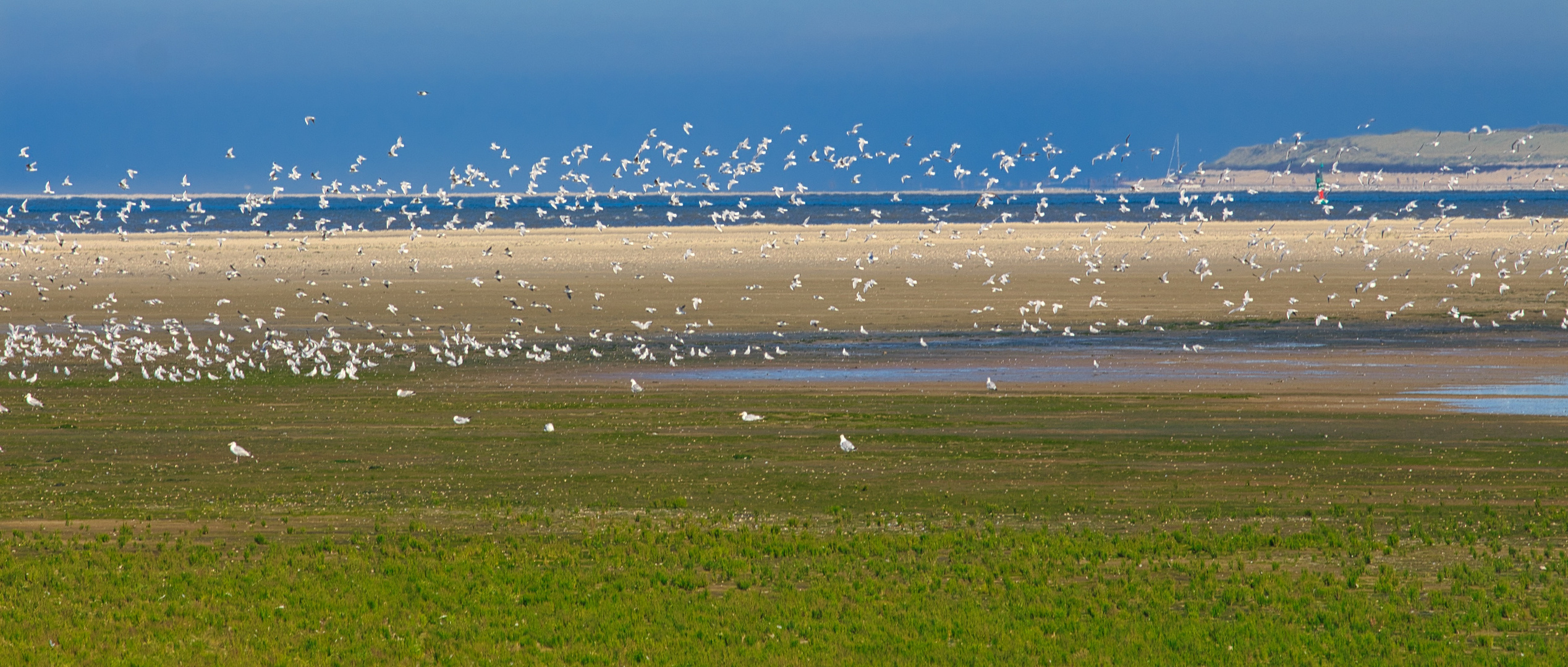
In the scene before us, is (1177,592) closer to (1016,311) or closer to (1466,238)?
(1016,311)

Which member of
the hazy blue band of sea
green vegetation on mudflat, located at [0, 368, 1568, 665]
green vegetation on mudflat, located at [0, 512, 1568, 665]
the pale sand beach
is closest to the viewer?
green vegetation on mudflat, located at [0, 512, 1568, 665]

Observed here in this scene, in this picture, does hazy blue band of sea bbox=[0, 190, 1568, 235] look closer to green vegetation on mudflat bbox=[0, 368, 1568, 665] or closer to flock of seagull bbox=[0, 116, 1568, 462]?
flock of seagull bbox=[0, 116, 1568, 462]

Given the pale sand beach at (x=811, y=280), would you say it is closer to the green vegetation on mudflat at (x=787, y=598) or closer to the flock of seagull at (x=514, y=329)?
the flock of seagull at (x=514, y=329)

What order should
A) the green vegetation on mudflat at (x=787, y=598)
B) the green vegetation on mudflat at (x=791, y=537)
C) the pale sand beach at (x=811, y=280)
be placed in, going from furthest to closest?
the pale sand beach at (x=811, y=280), the green vegetation on mudflat at (x=791, y=537), the green vegetation on mudflat at (x=787, y=598)

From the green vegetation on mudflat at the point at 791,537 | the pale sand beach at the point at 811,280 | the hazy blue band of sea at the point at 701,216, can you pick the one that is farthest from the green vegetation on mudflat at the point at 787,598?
the hazy blue band of sea at the point at 701,216

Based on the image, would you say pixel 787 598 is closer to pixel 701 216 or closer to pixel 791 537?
pixel 791 537

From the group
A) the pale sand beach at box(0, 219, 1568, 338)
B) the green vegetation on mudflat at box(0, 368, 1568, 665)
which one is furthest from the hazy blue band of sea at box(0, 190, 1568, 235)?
the green vegetation on mudflat at box(0, 368, 1568, 665)

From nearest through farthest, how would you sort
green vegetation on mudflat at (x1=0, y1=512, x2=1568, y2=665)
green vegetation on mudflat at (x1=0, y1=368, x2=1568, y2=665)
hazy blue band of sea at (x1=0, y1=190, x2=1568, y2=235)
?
green vegetation on mudflat at (x1=0, y1=512, x2=1568, y2=665), green vegetation on mudflat at (x1=0, y1=368, x2=1568, y2=665), hazy blue band of sea at (x1=0, y1=190, x2=1568, y2=235)

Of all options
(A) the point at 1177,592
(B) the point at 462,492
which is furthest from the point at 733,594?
(B) the point at 462,492

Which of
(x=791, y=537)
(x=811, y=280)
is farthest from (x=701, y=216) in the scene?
(x=791, y=537)

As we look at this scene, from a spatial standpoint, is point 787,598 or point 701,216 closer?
point 787,598

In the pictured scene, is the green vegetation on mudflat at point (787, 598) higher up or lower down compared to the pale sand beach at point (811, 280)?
lower down

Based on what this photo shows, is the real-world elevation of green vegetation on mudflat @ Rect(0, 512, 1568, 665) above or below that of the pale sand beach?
below

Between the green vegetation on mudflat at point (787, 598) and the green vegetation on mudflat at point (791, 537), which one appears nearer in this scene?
the green vegetation on mudflat at point (787, 598)
